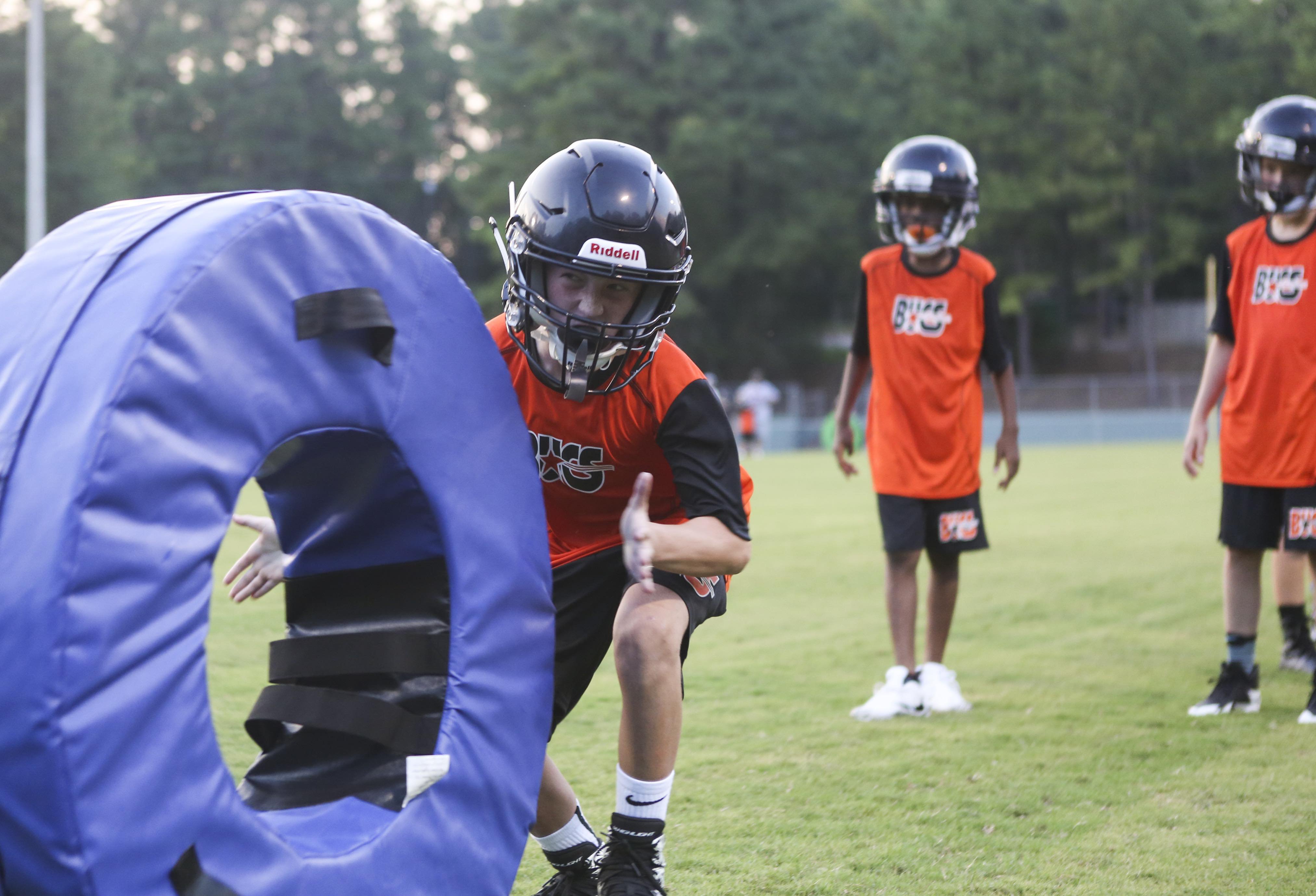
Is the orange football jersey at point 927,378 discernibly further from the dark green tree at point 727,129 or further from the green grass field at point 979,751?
the dark green tree at point 727,129

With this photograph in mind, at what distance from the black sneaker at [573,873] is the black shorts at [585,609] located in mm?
347

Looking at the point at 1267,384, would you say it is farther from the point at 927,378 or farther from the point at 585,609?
the point at 585,609

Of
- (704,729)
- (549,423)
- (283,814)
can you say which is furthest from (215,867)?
(704,729)

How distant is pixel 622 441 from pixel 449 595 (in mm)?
615

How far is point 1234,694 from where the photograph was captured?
→ 5.49 metres

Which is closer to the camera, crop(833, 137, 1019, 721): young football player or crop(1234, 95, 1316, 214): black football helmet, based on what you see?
crop(1234, 95, 1316, 214): black football helmet

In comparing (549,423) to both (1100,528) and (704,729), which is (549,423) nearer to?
(704,729)

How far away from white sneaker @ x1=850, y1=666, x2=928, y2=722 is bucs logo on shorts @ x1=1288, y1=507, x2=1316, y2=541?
1.60 metres

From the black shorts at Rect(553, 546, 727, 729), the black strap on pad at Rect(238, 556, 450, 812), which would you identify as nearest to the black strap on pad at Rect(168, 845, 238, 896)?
the black strap on pad at Rect(238, 556, 450, 812)

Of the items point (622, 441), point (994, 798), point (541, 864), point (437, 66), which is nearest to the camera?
point (622, 441)

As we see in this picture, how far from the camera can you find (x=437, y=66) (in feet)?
195

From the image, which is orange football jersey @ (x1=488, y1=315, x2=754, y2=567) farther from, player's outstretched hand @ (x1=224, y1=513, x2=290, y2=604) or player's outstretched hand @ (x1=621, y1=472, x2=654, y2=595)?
player's outstretched hand @ (x1=224, y1=513, x2=290, y2=604)

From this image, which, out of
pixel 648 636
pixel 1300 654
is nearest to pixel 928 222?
pixel 1300 654

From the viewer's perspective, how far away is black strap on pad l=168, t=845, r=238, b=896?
2.13 metres
